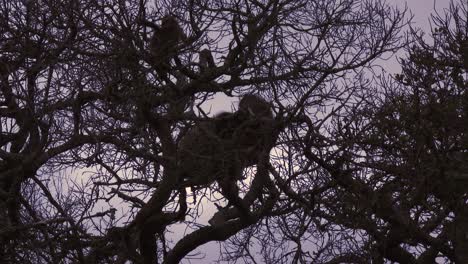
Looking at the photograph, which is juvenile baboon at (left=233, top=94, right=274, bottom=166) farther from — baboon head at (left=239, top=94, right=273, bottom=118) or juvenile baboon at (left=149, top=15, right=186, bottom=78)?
juvenile baboon at (left=149, top=15, right=186, bottom=78)

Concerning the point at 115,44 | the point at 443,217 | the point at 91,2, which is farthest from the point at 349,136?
the point at 91,2

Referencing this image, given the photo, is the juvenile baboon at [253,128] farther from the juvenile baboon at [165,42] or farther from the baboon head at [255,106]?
the juvenile baboon at [165,42]

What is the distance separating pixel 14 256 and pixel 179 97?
298 centimetres

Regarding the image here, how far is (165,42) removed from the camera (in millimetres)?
7594

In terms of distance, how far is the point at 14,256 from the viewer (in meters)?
8.13

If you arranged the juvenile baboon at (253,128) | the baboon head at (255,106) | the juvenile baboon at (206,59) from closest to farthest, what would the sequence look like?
the juvenile baboon at (253,128), the baboon head at (255,106), the juvenile baboon at (206,59)

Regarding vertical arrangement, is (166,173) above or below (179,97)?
below

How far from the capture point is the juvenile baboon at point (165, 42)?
7191 mm

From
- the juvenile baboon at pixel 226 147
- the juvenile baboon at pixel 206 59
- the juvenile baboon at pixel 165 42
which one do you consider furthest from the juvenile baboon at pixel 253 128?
the juvenile baboon at pixel 165 42

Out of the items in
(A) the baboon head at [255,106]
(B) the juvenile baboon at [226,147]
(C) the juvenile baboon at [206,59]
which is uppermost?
(C) the juvenile baboon at [206,59]

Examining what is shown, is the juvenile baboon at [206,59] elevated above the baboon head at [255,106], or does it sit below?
above

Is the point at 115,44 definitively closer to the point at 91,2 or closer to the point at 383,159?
the point at 91,2

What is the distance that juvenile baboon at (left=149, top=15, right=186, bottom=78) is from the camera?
7191mm

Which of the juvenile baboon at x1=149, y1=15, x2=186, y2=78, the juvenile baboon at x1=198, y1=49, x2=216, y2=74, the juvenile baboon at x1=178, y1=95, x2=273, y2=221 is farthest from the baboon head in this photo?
the juvenile baboon at x1=149, y1=15, x2=186, y2=78
